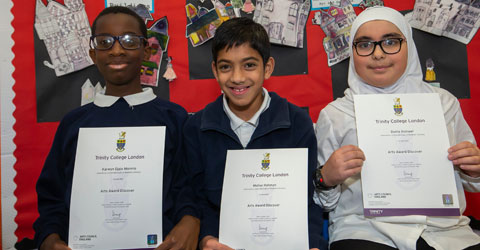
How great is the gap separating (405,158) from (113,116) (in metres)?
1.34

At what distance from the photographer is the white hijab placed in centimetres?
170

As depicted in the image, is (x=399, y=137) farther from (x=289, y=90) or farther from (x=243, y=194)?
(x=289, y=90)

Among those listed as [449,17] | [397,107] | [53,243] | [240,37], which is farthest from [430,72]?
[53,243]

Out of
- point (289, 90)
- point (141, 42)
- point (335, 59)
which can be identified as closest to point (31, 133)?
point (141, 42)

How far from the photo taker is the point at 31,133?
92.0 inches

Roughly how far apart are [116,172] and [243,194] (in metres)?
0.55

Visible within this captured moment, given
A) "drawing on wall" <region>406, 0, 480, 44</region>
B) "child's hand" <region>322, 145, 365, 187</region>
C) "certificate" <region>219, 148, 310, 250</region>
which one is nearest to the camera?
"certificate" <region>219, 148, 310, 250</region>

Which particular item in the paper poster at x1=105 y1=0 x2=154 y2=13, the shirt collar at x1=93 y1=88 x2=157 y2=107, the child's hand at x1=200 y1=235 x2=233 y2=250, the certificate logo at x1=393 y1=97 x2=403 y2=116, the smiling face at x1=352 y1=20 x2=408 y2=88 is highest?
the paper poster at x1=105 y1=0 x2=154 y2=13

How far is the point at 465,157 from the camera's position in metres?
1.47

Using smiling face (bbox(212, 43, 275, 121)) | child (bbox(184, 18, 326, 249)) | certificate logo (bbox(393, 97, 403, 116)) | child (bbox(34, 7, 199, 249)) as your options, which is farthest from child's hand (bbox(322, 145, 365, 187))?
child (bbox(34, 7, 199, 249))

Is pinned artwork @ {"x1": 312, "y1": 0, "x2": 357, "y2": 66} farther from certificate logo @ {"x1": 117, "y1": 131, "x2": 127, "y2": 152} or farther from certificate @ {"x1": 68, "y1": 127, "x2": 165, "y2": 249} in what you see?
certificate logo @ {"x1": 117, "y1": 131, "x2": 127, "y2": 152}

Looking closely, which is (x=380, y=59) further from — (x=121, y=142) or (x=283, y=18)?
(x=121, y=142)

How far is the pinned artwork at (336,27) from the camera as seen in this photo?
226 cm

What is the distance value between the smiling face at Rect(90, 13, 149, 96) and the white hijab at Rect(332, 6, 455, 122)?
1025mm
